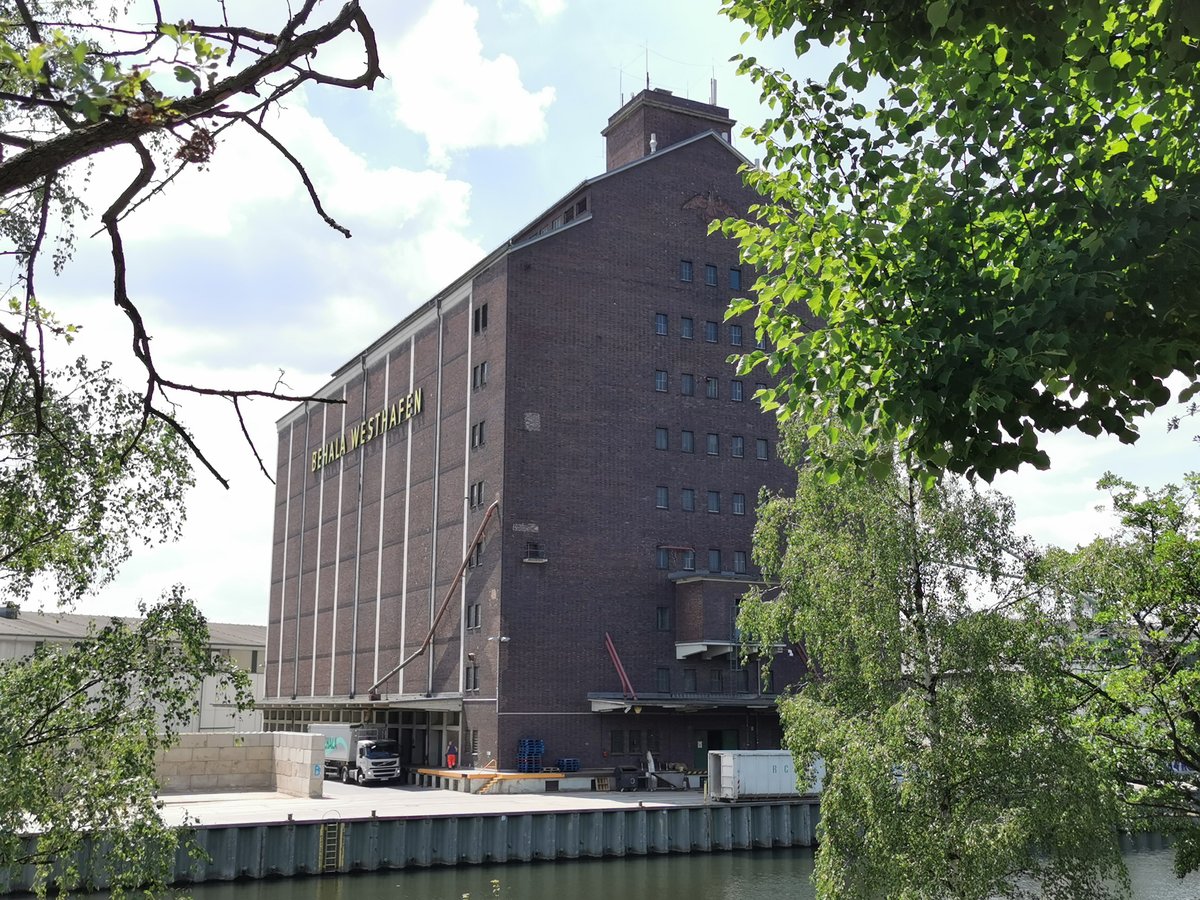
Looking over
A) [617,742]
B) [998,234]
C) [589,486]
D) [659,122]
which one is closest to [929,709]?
[998,234]

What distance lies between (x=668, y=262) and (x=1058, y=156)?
51.3 metres

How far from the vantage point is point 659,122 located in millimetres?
65062

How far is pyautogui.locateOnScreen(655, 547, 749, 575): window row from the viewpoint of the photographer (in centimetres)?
5681

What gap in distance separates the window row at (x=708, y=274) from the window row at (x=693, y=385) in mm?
5317

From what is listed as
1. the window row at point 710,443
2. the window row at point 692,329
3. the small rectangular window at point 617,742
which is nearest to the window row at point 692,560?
the window row at point 710,443

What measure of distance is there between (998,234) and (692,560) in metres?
47.8

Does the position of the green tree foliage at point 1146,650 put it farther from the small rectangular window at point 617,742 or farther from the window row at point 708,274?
the window row at point 708,274

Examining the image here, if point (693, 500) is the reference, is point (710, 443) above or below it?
above

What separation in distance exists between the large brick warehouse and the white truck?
7.87ft

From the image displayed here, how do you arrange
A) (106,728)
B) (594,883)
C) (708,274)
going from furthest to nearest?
1. (708,274)
2. (594,883)
3. (106,728)

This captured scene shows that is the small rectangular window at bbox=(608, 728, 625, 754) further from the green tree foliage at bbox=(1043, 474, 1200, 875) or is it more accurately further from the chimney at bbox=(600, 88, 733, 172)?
the green tree foliage at bbox=(1043, 474, 1200, 875)

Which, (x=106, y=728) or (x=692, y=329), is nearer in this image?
(x=106, y=728)

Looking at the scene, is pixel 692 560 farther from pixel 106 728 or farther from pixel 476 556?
pixel 106 728

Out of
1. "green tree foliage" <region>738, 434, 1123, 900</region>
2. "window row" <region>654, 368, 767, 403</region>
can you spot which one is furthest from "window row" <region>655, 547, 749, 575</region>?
"green tree foliage" <region>738, 434, 1123, 900</region>
